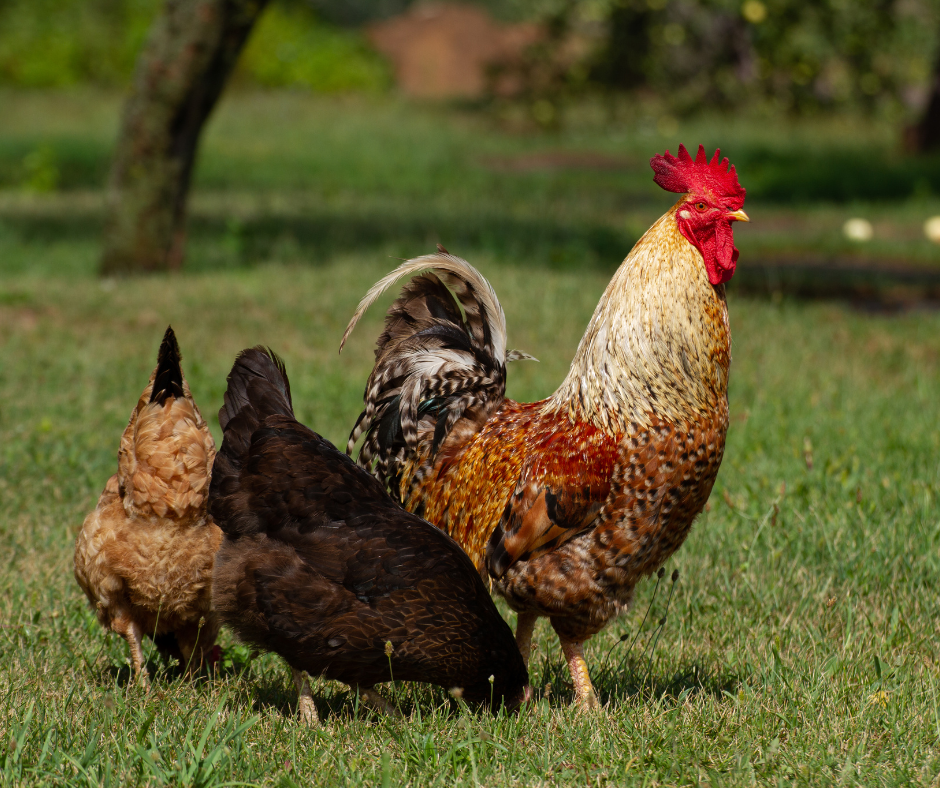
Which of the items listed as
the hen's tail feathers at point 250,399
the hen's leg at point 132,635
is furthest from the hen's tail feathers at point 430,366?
the hen's leg at point 132,635

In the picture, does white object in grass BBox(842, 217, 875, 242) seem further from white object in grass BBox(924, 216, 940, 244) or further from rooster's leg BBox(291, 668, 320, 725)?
rooster's leg BBox(291, 668, 320, 725)

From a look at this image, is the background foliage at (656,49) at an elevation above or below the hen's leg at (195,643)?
above

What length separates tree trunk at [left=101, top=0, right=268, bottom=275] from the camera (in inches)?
404

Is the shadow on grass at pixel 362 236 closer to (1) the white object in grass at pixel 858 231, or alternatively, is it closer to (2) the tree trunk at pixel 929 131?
(1) the white object in grass at pixel 858 231

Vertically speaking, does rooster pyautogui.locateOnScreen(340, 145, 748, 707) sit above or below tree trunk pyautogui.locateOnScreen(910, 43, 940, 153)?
below

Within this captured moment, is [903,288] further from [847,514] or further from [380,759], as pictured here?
[380,759]

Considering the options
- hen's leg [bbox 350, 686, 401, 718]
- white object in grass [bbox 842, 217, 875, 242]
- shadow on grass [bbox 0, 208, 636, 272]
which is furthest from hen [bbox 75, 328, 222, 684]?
white object in grass [bbox 842, 217, 875, 242]

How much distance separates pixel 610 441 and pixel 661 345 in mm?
399

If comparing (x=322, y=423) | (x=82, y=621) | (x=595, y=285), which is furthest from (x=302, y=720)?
(x=595, y=285)

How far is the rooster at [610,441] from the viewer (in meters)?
3.78

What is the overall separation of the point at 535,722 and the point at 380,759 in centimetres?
61

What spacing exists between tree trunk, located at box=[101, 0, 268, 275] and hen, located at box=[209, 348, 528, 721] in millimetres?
7348

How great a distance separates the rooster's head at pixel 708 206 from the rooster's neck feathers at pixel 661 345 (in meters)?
0.04

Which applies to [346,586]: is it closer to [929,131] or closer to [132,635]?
[132,635]
